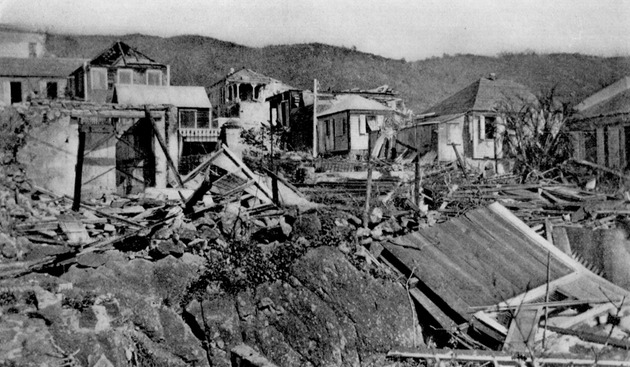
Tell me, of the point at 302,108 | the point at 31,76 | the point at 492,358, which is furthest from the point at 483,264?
the point at 31,76

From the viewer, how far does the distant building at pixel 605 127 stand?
17094 mm

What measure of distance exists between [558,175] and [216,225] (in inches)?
469

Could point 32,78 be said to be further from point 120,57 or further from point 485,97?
point 485,97

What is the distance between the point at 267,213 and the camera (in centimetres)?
941

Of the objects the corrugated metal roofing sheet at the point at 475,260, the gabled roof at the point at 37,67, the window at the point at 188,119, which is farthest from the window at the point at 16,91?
the corrugated metal roofing sheet at the point at 475,260

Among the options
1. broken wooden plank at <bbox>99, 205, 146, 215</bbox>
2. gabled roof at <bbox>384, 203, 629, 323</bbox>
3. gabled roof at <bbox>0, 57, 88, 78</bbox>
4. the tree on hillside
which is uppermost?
gabled roof at <bbox>0, 57, 88, 78</bbox>

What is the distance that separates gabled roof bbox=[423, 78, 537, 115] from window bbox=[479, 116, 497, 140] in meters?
0.48

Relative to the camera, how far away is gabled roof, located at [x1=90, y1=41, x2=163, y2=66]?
3197cm

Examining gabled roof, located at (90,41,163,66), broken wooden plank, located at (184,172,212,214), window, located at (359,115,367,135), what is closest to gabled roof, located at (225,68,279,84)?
gabled roof, located at (90,41,163,66)

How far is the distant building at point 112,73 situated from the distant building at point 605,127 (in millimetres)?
25397

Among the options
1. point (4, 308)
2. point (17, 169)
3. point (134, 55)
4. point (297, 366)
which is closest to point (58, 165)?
point (17, 169)

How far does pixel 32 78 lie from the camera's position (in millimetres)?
32500

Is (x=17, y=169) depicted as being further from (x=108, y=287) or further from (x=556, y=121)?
(x=556, y=121)

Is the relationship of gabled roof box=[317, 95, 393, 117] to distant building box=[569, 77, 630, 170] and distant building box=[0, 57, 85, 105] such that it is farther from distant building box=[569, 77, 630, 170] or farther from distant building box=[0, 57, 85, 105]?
distant building box=[0, 57, 85, 105]
